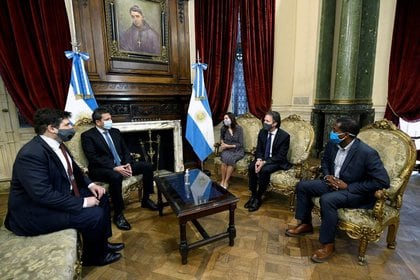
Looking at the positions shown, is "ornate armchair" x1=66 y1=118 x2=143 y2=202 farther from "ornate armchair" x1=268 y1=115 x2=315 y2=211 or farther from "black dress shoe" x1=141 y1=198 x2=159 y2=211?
"ornate armchair" x1=268 y1=115 x2=315 y2=211

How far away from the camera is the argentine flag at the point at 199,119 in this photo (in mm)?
3795

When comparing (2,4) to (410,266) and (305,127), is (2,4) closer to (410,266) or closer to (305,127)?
(305,127)

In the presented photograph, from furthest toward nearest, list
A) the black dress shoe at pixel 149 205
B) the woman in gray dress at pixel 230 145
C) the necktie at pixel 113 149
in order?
the woman in gray dress at pixel 230 145 < the black dress shoe at pixel 149 205 < the necktie at pixel 113 149

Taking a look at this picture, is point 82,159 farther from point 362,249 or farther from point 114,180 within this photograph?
point 362,249

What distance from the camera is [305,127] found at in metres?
2.97

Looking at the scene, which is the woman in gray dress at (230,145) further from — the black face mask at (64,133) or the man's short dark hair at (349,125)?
the black face mask at (64,133)

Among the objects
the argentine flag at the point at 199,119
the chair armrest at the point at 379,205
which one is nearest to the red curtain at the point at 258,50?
the argentine flag at the point at 199,119

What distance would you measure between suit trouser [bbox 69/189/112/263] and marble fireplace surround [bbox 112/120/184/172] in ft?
6.30

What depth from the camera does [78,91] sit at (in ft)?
9.73

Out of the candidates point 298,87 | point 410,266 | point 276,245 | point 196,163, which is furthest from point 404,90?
point 196,163

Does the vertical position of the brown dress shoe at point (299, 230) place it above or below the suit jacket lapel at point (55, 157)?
below

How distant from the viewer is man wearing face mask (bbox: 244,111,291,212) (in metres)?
2.75

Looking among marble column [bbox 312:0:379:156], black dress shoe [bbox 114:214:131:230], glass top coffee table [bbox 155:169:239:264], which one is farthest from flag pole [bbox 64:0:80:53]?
marble column [bbox 312:0:379:156]

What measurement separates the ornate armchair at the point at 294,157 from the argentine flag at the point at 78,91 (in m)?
2.63
